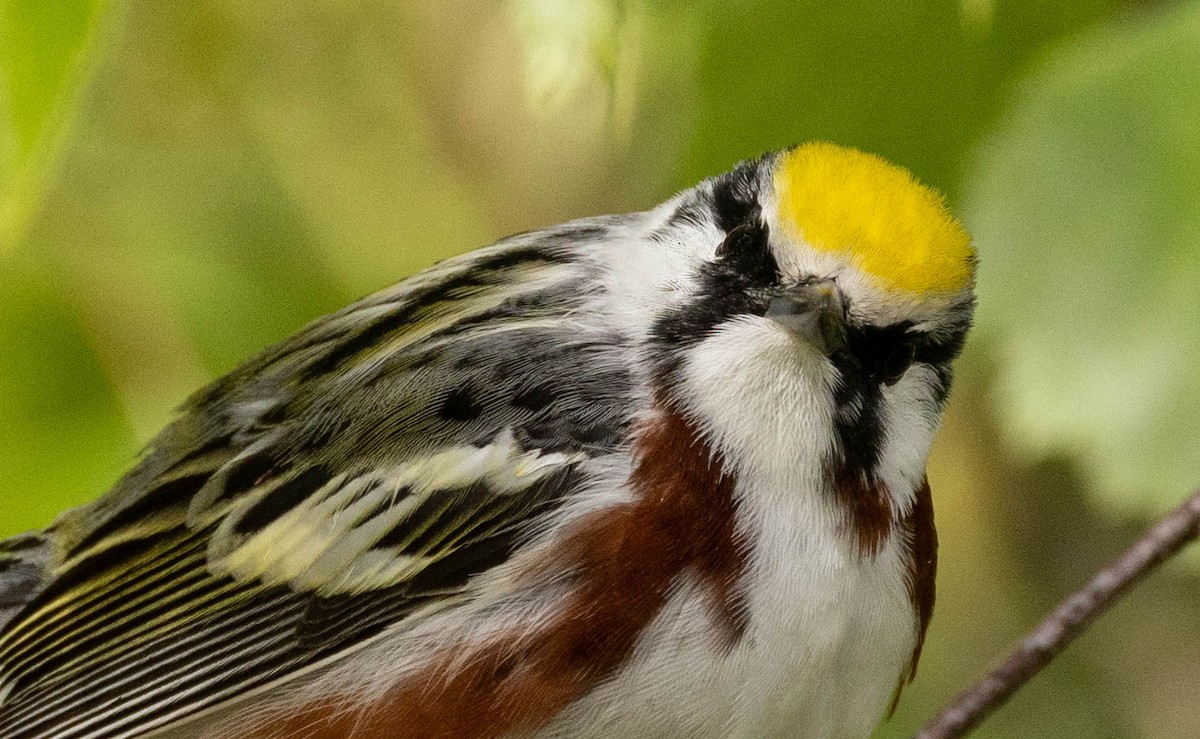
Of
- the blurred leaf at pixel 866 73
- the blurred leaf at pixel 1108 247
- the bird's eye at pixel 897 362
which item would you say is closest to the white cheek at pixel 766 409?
the bird's eye at pixel 897 362

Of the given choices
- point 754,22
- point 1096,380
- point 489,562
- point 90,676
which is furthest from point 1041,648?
point 90,676

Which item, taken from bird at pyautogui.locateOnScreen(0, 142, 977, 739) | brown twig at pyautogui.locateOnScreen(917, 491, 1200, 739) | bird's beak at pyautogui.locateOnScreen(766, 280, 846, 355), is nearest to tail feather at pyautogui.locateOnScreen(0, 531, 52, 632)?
bird at pyautogui.locateOnScreen(0, 142, 977, 739)

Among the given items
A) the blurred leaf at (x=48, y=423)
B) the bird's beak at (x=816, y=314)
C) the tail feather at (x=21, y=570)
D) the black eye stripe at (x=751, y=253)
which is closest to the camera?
the bird's beak at (x=816, y=314)

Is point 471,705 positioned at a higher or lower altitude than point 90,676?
lower

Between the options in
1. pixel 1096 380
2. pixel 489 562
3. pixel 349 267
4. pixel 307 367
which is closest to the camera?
pixel 489 562

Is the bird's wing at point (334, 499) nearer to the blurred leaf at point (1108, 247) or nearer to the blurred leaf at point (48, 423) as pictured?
the blurred leaf at point (48, 423)

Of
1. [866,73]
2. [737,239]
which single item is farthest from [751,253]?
[866,73]

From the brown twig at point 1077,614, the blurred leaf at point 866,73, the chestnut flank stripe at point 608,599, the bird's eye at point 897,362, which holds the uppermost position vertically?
the blurred leaf at point 866,73

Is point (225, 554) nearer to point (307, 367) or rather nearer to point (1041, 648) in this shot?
point (307, 367)
